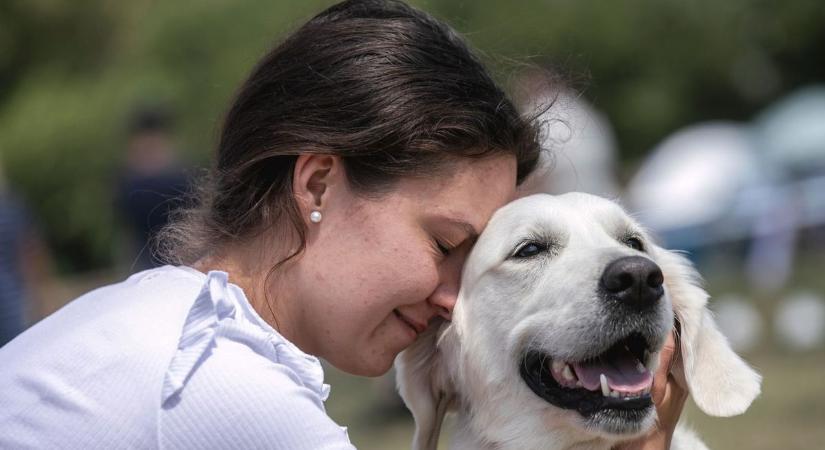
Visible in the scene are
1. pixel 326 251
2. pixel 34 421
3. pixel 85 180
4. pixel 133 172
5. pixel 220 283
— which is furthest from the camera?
pixel 85 180

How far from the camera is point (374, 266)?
8.70 feet

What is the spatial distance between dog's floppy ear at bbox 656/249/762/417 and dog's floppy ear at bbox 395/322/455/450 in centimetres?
70

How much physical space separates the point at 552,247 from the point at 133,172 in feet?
17.0

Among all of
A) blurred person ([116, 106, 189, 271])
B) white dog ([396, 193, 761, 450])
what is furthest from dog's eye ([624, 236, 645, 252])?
blurred person ([116, 106, 189, 271])

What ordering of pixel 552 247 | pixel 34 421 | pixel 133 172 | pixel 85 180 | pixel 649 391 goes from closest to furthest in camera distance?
1. pixel 34 421
2. pixel 649 391
3. pixel 552 247
4. pixel 133 172
5. pixel 85 180

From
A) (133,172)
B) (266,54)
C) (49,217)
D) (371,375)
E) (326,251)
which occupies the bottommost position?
(49,217)

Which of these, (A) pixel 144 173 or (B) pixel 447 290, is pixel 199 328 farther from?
(A) pixel 144 173

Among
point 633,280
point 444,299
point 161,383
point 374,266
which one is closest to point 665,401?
point 633,280

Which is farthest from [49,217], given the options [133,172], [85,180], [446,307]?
[446,307]

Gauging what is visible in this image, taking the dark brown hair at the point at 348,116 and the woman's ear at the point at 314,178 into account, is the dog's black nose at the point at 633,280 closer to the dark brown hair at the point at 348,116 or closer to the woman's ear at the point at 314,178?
the dark brown hair at the point at 348,116

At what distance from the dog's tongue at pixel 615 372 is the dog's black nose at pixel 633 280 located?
187 mm

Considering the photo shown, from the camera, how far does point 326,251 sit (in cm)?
Result: 268

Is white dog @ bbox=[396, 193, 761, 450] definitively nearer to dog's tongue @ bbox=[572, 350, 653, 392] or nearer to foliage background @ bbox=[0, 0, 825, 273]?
dog's tongue @ bbox=[572, 350, 653, 392]

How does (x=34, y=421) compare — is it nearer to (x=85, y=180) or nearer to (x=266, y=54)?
(x=266, y=54)
